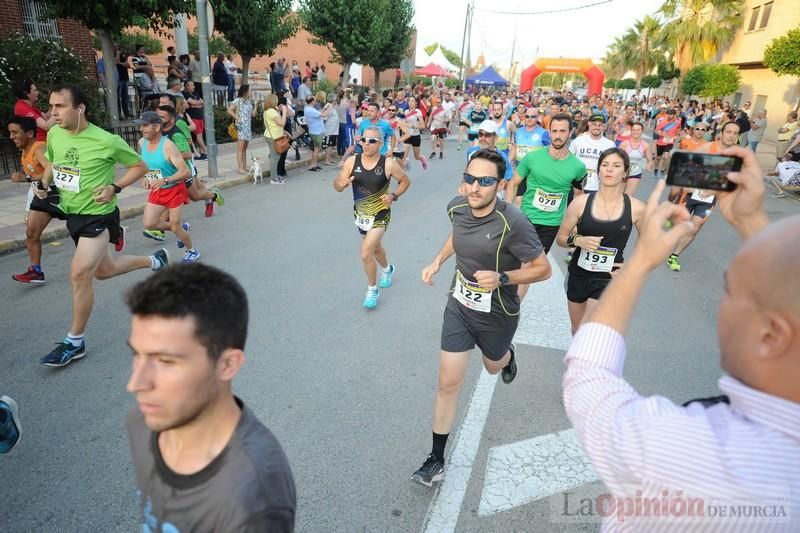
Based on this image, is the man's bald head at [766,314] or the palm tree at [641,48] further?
the palm tree at [641,48]

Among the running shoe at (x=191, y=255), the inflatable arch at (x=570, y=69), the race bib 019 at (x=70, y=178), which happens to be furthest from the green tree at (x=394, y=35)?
the race bib 019 at (x=70, y=178)

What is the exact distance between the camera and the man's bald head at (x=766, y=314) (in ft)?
3.05

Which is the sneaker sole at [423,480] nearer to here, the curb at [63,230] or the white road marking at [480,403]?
the white road marking at [480,403]

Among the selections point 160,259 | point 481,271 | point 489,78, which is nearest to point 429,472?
point 481,271

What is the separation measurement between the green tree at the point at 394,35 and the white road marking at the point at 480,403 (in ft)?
72.6

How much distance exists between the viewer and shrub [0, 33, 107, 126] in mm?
10016

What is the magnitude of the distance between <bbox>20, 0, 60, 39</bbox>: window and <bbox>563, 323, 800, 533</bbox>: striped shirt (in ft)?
55.6

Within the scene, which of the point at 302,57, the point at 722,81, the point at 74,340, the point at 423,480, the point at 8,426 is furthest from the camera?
the point at 302,57

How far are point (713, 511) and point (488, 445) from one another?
246 cm

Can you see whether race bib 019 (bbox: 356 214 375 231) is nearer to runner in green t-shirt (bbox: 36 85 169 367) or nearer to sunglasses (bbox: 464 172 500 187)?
runner in green t-shirt (bbox: 36 85 169 367)

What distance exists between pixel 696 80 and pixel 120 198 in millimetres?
31838

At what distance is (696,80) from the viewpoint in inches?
1174

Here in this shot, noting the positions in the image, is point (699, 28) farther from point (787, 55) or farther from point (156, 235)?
point (156, 235)

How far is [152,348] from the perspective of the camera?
1.35 m
